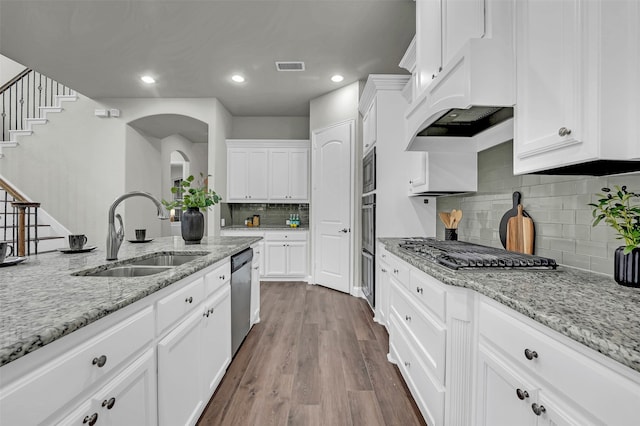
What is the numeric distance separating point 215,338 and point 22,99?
21.1 ft

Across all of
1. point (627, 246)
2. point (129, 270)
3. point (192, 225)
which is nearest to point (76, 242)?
point (129, 270)

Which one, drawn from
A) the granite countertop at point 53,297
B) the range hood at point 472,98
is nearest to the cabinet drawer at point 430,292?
the range hood at point 472,98

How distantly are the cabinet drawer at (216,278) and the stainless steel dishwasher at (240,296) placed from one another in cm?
11

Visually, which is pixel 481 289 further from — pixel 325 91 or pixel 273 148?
pixel 273 148

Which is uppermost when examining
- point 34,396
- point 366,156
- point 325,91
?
point 325,91

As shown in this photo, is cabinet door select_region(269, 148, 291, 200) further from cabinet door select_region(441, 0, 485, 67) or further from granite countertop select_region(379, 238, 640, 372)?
granite countertop select_region(379, 238, 640, 372)

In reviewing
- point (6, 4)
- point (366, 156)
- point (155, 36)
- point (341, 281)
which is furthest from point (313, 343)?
point (6, 4)

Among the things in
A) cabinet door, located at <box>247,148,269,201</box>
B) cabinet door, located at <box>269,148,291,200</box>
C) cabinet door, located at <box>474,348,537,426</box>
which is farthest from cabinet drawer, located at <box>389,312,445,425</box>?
cabinet door, located at <box>247,148,269,201</box>

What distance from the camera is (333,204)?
14.6 feet

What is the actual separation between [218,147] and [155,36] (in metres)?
1.94

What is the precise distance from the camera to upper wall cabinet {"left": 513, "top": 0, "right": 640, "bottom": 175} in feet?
3.19

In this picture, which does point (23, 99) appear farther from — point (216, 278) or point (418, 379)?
point (418, 379)

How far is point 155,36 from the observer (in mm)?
3285

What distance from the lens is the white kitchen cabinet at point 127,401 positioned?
80cm
